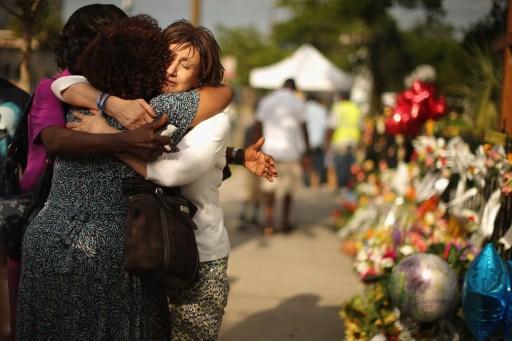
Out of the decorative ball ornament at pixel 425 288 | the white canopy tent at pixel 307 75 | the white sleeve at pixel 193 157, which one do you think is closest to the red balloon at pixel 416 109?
the decorative ball ornament at pixel 425 288

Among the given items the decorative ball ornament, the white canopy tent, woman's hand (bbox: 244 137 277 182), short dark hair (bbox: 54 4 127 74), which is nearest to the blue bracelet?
short dark hair (bbox: 54 4 127 74)

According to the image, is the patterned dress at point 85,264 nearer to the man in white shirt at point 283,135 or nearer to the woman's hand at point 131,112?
the woman's hand at point 131,112

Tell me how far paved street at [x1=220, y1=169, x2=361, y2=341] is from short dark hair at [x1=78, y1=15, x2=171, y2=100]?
2.78m

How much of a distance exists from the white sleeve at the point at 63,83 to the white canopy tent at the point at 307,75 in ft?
46.4

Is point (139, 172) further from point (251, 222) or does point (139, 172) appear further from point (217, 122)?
point (251, 222)

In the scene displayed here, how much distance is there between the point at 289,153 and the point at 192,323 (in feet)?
22.0

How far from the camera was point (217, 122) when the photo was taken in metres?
2.79

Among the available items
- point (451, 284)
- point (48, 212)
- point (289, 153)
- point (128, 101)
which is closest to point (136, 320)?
point (48, 212)

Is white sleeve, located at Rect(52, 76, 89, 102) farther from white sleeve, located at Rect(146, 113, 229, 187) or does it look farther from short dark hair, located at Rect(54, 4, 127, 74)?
white sleeve, located at Rect(146, 113, 229, 187)

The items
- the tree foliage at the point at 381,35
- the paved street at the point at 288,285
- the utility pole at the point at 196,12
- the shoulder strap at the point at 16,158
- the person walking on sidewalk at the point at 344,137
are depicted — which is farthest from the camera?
the person walking on sidewalk at the point at 344,137

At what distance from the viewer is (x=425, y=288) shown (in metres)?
4.24

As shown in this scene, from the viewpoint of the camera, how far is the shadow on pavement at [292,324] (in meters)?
5.14

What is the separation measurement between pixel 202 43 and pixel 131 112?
1.51 feet

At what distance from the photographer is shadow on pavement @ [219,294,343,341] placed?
5.14 m
